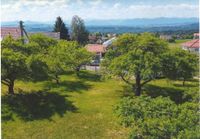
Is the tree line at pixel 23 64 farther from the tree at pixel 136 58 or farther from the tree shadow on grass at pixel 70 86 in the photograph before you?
the tree at pixel 136 58

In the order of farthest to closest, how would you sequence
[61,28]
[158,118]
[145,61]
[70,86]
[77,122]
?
[61,28] < [70,86] < [145,61] < [77,122] < [158,118]

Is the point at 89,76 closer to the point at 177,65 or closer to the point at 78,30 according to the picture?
the point at 177,65

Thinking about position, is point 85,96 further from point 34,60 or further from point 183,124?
point 183,124

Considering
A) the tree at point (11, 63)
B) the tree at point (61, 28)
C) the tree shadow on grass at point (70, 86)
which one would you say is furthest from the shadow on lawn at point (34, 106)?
the tree at point (61, 28)

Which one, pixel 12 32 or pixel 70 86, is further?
pixel 12 32

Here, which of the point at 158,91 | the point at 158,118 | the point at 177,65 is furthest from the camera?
the point at 158,91

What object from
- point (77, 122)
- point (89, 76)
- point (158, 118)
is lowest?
point (77, 122)

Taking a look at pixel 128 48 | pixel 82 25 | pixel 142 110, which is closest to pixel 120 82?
pixel 128 48

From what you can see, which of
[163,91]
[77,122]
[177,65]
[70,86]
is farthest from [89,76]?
[77,122]
